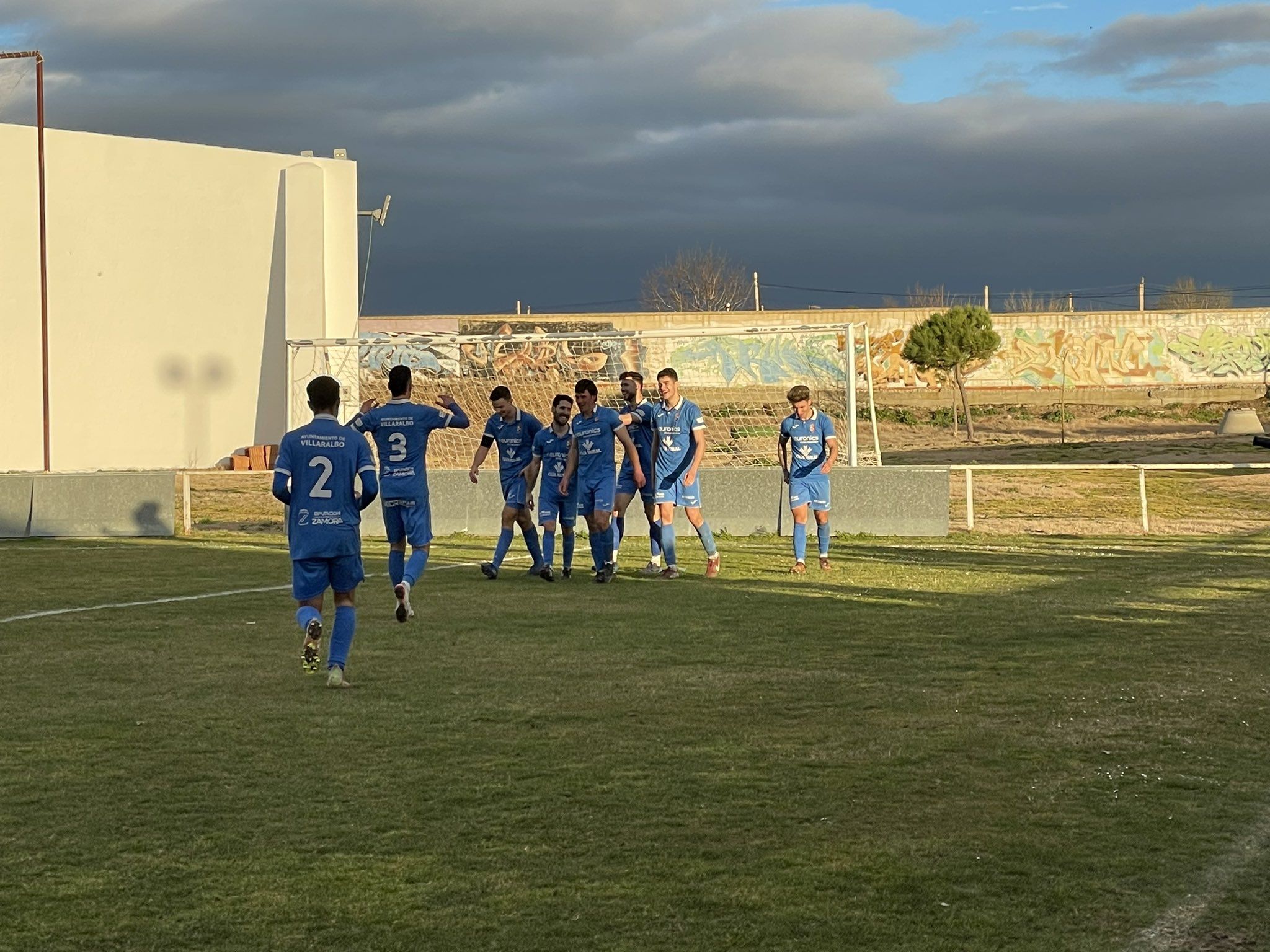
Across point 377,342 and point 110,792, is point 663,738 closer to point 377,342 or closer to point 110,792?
point 110,792

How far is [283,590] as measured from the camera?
48.3ft

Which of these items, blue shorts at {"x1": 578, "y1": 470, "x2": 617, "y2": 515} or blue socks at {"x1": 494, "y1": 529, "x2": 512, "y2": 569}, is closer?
blue shorts at {"x1": 578, "y1": 470, "x2": 617, "y2": 515}

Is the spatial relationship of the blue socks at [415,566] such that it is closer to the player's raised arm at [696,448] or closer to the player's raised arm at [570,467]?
the player's raised arm at [570,467]

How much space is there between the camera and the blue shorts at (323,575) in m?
8.84

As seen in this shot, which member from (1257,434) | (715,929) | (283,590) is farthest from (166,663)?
(1257,434)

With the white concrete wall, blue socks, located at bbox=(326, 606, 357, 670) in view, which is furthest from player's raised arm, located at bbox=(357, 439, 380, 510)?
the white concrete wall

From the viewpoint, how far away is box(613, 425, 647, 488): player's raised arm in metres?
14.7

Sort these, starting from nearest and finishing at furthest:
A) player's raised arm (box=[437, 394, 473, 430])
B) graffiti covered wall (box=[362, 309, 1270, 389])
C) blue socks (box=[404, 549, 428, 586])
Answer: blue socks (box=[404, 549, 428, 586]) < player's raised arm (box=[437, 394, 473, 430]) < graffiti covered wall (box=[362, 309, 1270, 389])

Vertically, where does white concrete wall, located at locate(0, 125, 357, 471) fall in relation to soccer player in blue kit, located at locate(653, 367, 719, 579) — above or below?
above

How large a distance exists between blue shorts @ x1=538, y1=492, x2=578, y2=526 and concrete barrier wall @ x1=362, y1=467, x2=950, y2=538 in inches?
252

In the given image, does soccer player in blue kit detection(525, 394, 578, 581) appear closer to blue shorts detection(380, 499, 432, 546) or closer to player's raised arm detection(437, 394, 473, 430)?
player's raised arm detection(437, 394, 473, 430)

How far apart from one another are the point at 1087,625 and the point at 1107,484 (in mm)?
19271

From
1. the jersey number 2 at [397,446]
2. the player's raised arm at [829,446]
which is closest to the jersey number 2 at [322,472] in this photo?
the jersey number 2 at [397,446]

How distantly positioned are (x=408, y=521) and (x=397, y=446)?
60 cm
